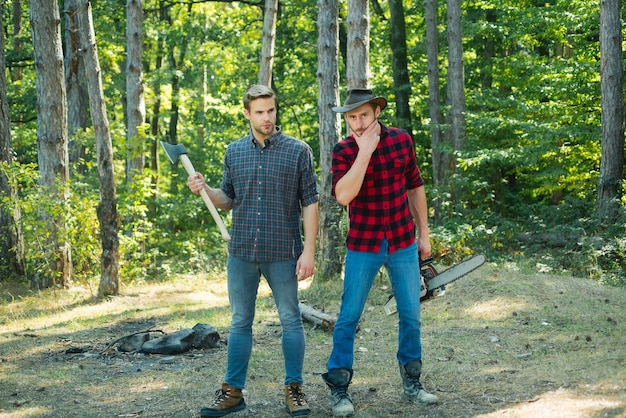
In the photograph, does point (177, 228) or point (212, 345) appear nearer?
point (212, 345)

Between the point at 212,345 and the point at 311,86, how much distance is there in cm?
1544

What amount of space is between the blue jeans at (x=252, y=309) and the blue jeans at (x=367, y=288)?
264 millimetres

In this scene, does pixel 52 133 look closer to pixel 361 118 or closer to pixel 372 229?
pixel 361 118

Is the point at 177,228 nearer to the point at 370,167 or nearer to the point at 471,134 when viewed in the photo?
the point at 471,134

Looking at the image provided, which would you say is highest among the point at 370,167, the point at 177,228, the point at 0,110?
the point at 0,110

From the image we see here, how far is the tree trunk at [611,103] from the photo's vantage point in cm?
1259

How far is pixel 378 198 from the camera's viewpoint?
15.0 feet

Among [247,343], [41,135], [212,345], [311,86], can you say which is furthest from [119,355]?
[311,86]

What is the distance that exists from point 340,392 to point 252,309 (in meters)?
0.81

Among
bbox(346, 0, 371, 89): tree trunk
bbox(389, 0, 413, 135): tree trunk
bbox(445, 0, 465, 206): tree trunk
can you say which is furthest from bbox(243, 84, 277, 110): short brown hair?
bbox(389, 0, 413, 135): tree trunk

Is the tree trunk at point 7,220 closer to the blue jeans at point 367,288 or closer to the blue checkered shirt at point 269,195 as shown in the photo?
the blue checkered shirt at point 269,195

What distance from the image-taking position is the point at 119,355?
23.2 feet

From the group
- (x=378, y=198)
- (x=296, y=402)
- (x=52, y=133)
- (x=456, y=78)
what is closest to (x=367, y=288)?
(x=378, y=198)

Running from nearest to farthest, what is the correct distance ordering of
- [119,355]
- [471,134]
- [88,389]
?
[88,389] → [119,355] → [471,134]
